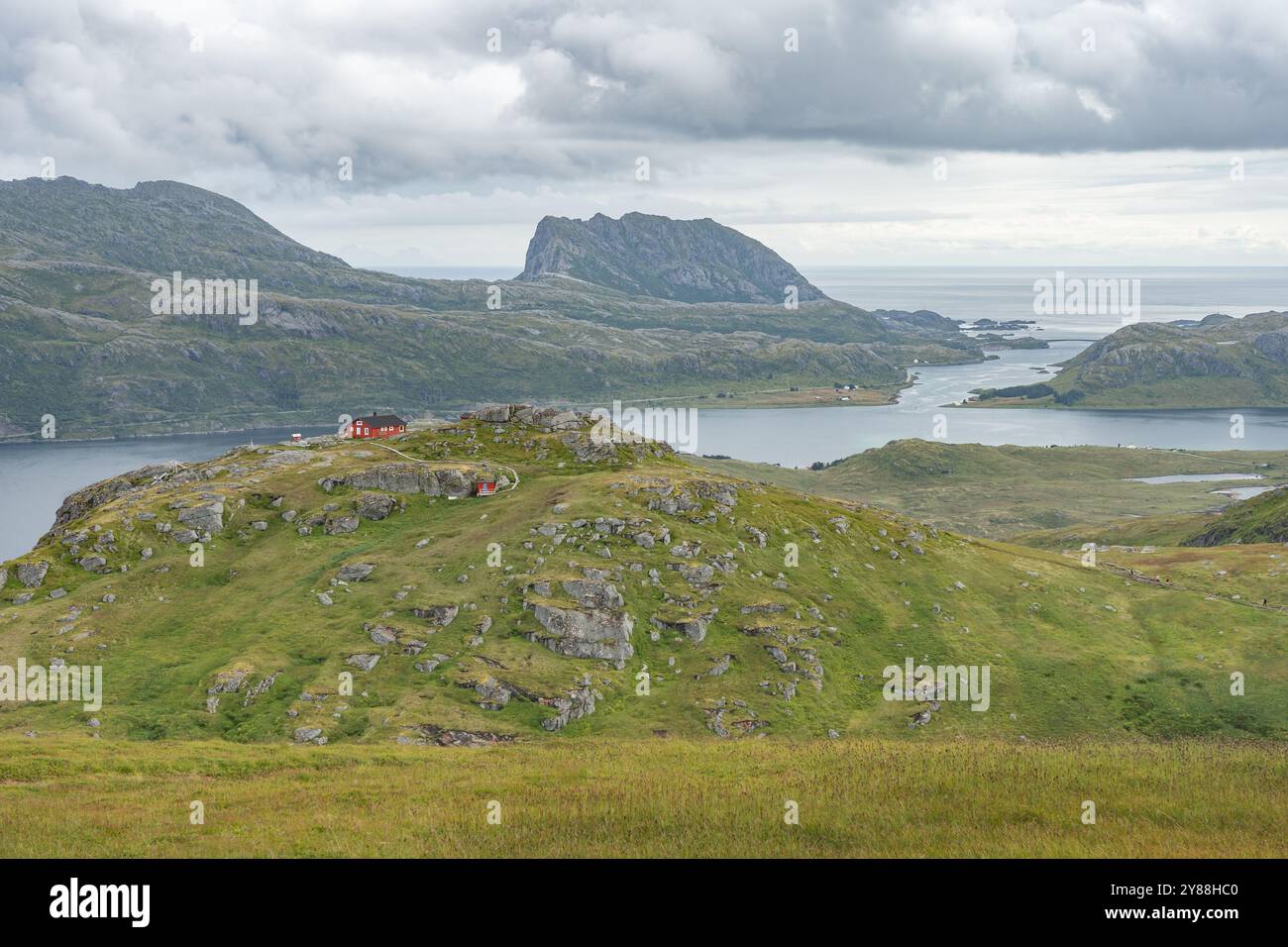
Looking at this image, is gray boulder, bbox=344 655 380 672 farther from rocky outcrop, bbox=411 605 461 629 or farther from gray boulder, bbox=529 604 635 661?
gray boulder, bbox=529 604 635 661

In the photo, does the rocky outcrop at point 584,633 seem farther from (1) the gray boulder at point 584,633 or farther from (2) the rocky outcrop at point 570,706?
(2) the rocky outcrop at point 570,706

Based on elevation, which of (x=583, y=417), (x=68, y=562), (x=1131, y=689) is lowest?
(x=1131, y=689)

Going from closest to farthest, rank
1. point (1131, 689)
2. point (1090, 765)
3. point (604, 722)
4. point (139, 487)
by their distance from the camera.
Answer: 1. point (1090, 765)
2. point (604, 722)
3. point (1131, 689)
4. point (139, 487)

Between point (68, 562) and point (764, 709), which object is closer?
point (764, 709)

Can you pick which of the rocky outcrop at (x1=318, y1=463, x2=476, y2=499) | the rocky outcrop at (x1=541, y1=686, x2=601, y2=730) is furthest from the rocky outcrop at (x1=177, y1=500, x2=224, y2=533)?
the rocky outcrop at (x1=541, y1=686, x2=601, y2=730)

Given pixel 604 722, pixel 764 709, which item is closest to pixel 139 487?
pixel 604 722

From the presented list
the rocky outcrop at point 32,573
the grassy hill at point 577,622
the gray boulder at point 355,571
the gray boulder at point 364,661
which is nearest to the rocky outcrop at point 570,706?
the grassy hill at point 577,622
